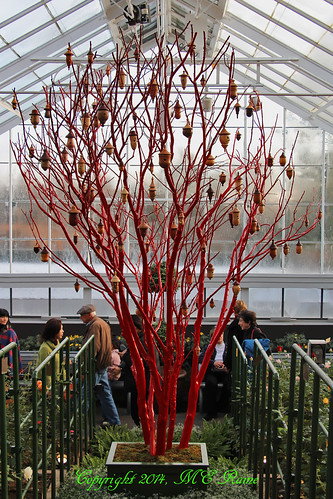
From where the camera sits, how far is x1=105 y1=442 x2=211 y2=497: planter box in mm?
3531

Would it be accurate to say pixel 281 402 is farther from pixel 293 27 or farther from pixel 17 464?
pixel 293 27

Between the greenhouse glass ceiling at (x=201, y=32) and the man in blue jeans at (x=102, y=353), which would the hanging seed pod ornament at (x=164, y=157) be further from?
the greenhouse glass ceiling at (x=201, y=32)

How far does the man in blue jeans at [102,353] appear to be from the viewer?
5316mm

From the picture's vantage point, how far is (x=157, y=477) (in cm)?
354

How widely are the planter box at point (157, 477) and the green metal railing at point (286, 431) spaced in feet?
1.21

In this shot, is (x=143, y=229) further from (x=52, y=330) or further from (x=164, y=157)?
(x=52, y=330)

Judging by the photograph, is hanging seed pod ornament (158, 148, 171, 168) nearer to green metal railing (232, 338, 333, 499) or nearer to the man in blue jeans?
green metal railing (232, 338, 333, 499)

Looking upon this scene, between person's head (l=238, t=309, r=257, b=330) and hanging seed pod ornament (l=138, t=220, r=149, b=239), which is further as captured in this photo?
person's head (l=238, t=309, r=257, b=330)

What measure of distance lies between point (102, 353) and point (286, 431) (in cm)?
217

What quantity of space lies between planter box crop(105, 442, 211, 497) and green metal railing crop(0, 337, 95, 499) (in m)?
0.37

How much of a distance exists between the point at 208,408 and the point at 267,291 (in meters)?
6.19

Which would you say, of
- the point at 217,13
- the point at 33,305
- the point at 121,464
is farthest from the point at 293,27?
the point at 33,305

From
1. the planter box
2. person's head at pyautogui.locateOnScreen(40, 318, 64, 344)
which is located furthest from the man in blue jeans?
the planter box

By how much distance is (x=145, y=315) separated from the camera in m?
3.45
